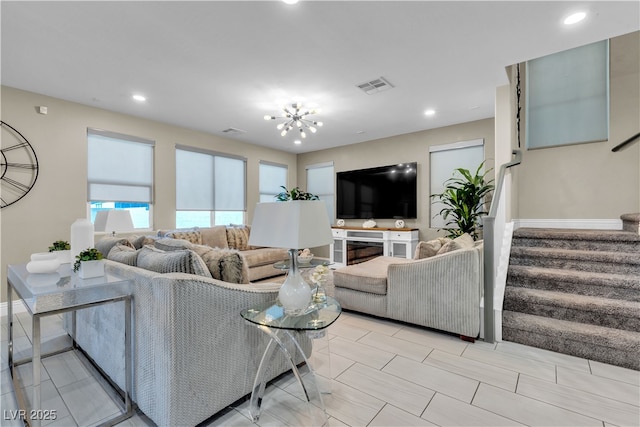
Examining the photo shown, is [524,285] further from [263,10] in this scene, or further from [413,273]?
[263,10]

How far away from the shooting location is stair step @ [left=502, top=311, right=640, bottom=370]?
2.02m

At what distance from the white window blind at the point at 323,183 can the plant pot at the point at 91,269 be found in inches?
194

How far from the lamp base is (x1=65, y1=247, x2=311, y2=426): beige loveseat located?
10.3 inches

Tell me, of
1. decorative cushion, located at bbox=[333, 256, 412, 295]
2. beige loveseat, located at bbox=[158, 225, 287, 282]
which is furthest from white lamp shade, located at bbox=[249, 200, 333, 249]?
beige loveseat, located at bbox=[158, 225, 287, 282]

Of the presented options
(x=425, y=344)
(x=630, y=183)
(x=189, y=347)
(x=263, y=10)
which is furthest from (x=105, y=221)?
(x=630, y=183)

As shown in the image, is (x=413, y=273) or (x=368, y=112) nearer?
(x=413, y=273)

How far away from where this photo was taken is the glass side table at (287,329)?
1.44 metres

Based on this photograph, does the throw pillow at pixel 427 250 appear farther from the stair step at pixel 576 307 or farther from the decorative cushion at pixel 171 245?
the decorative cushion at pixel 171 245

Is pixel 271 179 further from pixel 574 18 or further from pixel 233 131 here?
pixel 574 18

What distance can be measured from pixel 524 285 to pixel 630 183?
232 cm

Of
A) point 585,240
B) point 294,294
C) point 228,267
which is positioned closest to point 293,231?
point 294,294

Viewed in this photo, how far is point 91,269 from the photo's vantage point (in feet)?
5.53

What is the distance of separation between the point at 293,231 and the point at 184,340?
75 cm

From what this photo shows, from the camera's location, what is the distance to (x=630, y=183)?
3.61 metres
